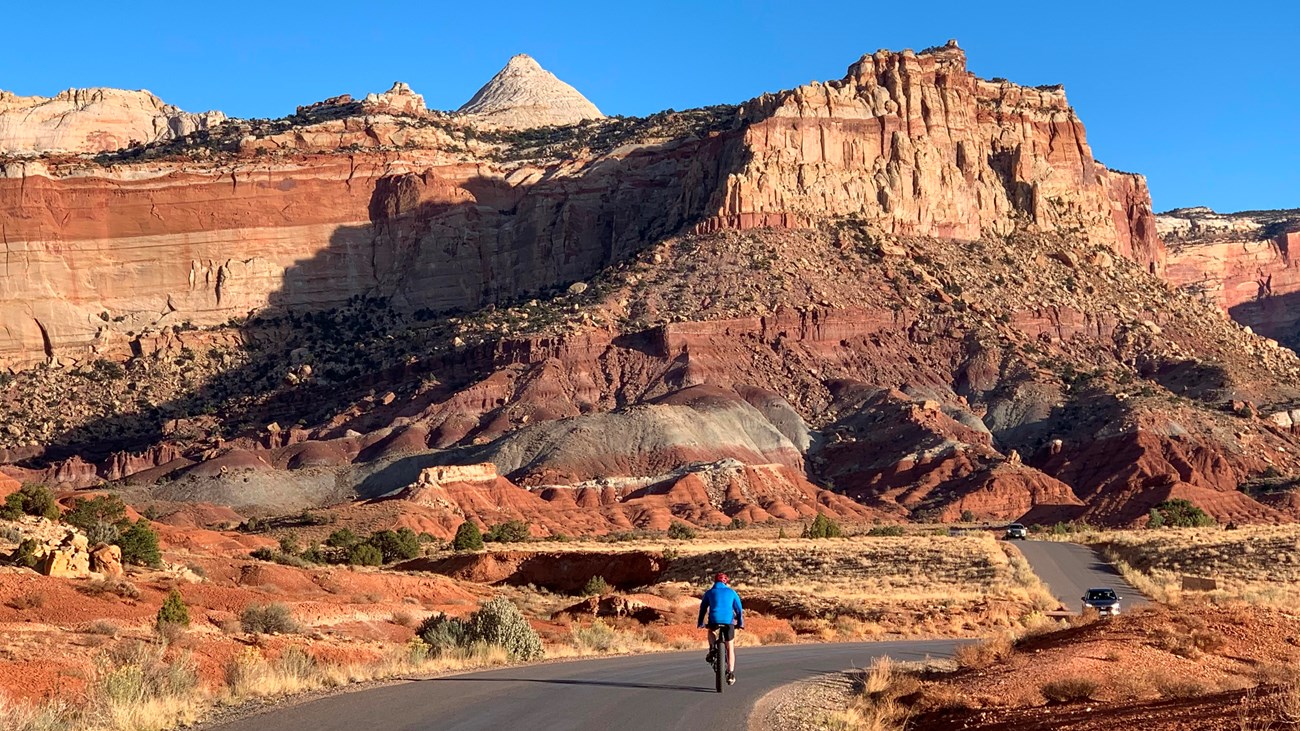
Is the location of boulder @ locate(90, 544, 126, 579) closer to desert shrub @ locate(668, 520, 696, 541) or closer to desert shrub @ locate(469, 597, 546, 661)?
desert shrub @ locate(469, 597, 546, 661)

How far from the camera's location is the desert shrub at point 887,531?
85.2 m

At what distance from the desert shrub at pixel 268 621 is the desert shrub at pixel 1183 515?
69642mm

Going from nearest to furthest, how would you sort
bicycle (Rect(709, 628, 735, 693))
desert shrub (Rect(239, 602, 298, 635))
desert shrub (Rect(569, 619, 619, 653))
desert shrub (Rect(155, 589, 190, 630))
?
bicycle (Rect(709, 628, 735, 693))
desert shrub (Rect(155, 589, 190, 630))
desert shrub (Rect(239, 602, 298, 635))
desert shrub (Rect(569, 619, 619, 653))

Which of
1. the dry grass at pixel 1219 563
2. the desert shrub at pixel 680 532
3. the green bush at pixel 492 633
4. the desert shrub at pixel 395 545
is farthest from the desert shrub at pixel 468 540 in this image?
the green bush at pixel 492 633

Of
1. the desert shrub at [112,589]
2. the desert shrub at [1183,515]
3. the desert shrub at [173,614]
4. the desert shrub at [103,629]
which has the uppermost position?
the desert shrub at [112,589]

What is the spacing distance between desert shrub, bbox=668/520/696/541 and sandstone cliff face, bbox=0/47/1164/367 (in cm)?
5997

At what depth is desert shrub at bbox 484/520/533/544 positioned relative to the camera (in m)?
81.9

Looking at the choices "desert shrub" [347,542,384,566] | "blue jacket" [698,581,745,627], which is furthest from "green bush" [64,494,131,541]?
"blue jacket" [698,581,745,627]

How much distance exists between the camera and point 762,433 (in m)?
114

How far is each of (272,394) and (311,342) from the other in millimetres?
18227

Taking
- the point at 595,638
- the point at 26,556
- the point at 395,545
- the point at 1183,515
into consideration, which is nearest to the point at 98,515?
the point at 26,556

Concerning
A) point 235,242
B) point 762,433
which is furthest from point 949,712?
point 235,242

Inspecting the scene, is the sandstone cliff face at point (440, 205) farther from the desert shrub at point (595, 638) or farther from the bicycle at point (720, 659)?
the bicycle at point (720, 659)

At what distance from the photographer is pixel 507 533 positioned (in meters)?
83.2
